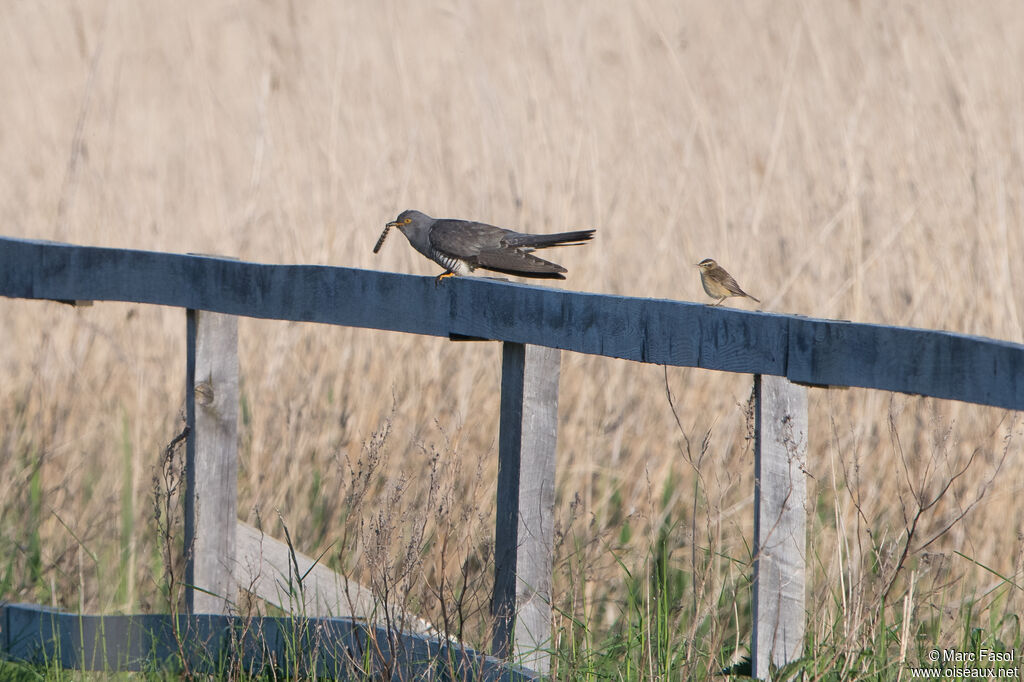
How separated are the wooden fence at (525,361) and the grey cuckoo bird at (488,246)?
0.30m

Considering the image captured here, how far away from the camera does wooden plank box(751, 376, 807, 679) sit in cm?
233

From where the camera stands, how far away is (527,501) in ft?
8.42

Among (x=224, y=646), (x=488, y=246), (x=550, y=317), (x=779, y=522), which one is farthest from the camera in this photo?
(x=488, y=246)

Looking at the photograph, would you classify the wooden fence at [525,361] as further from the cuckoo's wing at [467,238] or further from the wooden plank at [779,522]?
the cuckoo's wing at [467,238]

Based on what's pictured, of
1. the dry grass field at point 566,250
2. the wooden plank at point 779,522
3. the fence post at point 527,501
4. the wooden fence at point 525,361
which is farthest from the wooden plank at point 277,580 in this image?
the wooden plank at point 779,522

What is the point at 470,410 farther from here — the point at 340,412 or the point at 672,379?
the point at 672,379

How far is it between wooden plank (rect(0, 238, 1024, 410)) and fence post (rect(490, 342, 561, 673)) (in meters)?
0.11

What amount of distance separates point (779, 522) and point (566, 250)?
2.71 meters

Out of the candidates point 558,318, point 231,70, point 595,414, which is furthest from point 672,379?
point 231,70

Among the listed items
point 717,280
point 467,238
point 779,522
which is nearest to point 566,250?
point 717,280

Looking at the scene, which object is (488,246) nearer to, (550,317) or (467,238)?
(467,238)

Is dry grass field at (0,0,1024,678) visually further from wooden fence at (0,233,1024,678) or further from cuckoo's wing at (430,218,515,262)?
cuckoo's wing at (430,218,515,262)

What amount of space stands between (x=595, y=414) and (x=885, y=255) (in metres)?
1.42

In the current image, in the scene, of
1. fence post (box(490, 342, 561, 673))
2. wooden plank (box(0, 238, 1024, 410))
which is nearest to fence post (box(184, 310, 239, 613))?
wooden plank (box(0, 238, 1024, 410))
